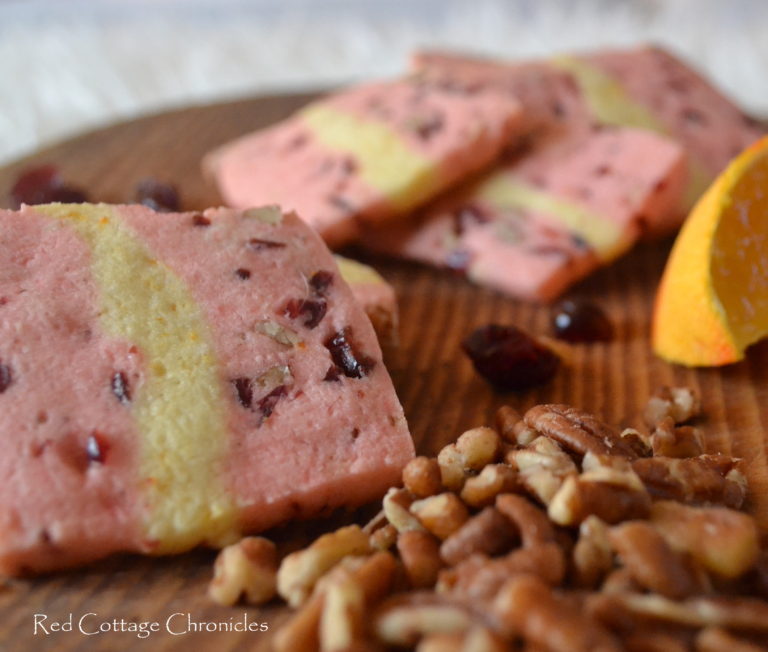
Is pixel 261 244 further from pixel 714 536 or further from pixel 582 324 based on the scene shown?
pixel 714 536

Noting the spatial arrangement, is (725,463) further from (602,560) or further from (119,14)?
(119,14)

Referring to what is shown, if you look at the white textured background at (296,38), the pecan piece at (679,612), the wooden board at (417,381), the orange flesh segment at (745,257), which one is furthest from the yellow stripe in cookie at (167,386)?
the white textured background at (296,38)

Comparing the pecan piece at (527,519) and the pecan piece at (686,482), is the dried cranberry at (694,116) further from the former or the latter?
the pecan piece at (527,519)

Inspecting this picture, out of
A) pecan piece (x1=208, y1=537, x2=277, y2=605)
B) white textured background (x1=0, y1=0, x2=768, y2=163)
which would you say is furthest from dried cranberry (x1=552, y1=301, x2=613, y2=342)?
white textured background (x1=0, y1=0, x2=768, y2=163)

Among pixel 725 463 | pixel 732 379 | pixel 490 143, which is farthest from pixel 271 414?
pixel 490 143

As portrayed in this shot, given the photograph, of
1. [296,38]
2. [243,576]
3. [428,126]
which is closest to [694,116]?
[428,126]
